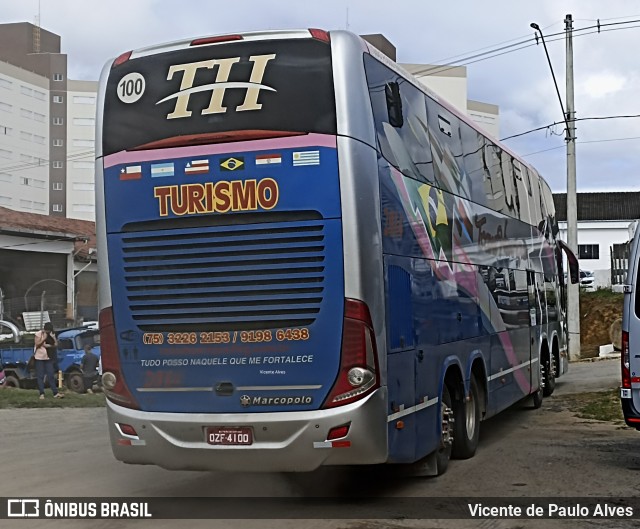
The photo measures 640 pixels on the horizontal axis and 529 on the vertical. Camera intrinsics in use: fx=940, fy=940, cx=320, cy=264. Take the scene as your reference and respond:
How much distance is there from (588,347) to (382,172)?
2953 cm

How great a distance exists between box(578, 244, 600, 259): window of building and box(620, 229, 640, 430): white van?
197ft

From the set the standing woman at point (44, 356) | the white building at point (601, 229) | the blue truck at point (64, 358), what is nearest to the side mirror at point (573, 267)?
the blue truck at point (64, 358)

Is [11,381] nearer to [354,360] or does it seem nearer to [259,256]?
[259,256]

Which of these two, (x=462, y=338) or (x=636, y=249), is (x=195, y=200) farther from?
(x=636, y=249)

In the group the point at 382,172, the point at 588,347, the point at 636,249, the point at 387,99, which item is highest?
the point at 387,99

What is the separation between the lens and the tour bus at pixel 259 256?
7.56 m

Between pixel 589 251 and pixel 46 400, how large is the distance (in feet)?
179

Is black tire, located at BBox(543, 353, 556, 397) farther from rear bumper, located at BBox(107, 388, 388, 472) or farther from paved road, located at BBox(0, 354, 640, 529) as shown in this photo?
rear bumper, located at BBox(107, 388, 388, 472)

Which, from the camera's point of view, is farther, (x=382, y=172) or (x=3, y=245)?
(x=3, y=245)

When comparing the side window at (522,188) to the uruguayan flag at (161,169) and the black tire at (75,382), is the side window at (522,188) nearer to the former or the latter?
the uruguayan flag at (161,169)

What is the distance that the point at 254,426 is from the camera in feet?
25.0

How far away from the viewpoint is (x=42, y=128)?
278ft

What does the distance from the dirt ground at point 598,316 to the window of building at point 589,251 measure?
2758 cm

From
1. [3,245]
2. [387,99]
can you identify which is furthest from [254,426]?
[3,245]
